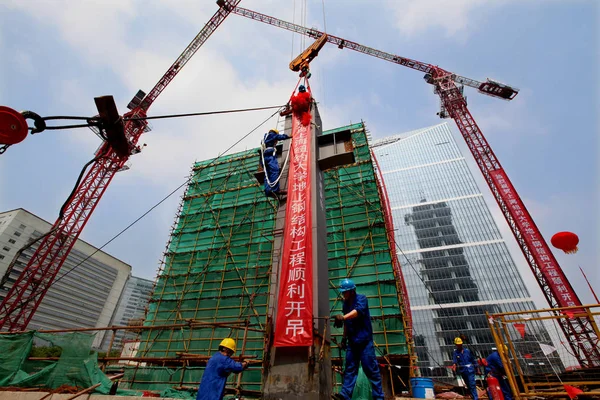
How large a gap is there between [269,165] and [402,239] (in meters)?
58.2

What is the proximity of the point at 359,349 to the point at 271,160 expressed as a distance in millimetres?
5325

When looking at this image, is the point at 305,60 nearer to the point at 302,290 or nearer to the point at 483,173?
the point at 302,290

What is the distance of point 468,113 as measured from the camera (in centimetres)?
3166

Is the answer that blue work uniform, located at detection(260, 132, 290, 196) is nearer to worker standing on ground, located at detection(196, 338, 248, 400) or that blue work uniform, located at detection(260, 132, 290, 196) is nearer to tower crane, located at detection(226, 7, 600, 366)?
worker standing on ground, located at detection(196, 338, 248, 400)

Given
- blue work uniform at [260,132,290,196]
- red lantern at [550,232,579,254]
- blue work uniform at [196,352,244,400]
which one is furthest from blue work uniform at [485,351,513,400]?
blue work uniform at [260,132,290,196]

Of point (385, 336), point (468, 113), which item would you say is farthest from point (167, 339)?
point (468, 113)

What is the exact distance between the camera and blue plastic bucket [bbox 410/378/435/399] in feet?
25.6

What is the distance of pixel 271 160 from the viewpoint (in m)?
8.02

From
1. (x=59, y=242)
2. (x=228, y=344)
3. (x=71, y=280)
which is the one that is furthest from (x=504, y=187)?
(x=71, y=280)

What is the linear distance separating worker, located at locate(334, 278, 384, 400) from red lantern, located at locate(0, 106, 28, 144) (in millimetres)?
4208

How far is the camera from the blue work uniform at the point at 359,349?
4.07 meters

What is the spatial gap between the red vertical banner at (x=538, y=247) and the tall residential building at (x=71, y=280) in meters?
56.3

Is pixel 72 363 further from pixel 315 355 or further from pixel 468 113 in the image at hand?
pixel 468 113

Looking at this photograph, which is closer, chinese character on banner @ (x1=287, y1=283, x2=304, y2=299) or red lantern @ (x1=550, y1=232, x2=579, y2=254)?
chinese character on banner @ (x1=287, y1=283, x2=304, y2=299)
